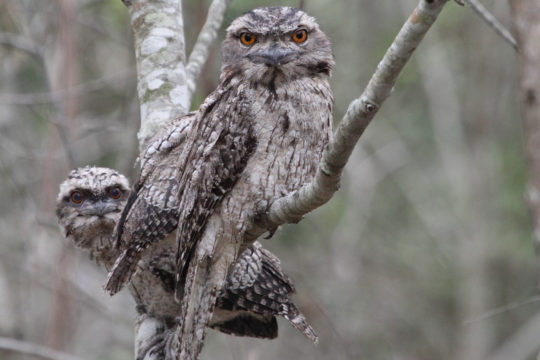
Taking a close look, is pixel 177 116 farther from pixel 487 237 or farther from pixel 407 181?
pixel 407 181

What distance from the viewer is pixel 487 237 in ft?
32.6

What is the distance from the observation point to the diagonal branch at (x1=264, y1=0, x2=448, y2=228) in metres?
1.88

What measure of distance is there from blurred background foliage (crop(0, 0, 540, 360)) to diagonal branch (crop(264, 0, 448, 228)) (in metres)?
5.18

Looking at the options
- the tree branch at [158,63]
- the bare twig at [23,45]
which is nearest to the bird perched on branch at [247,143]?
the tree branch at [158,63]

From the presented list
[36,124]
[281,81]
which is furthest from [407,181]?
[281,81]

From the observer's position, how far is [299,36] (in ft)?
11.0

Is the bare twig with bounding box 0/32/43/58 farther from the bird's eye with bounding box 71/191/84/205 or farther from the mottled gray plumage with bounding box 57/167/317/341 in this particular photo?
the bird's eye with bounding box 71/191/84/205

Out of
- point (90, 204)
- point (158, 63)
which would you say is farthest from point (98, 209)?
point (158, 63)

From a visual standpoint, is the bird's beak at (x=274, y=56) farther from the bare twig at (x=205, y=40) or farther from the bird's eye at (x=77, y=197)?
the bird's eye at (x=77, y=197)

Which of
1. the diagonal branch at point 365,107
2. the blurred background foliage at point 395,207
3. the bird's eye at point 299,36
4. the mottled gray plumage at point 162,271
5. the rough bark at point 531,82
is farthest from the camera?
the blurred background foliage at point 395,207

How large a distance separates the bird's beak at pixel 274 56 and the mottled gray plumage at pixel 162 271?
127 cm

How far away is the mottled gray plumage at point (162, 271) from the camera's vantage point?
3973 millimetres

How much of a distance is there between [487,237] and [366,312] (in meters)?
2.12

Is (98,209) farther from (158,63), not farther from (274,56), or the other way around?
(274,56)
